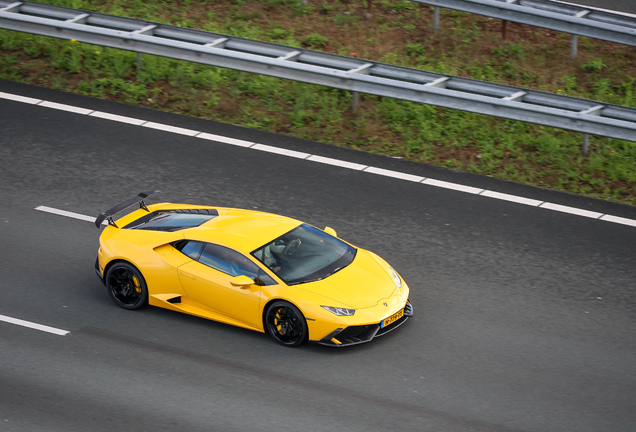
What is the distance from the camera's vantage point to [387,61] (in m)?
16.2

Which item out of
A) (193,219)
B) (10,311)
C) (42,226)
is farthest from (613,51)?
(10,311)

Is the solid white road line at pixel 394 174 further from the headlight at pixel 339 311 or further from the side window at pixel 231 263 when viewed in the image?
the headlight at pixel 339 311

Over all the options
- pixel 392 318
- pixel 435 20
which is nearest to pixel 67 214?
pixel 392 318

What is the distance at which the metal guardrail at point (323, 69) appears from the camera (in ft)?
45.5

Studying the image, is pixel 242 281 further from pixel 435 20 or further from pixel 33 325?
pixel 435 20

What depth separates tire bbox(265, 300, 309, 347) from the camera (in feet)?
31.2

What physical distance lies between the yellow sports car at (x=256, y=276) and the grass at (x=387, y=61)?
14.3ft

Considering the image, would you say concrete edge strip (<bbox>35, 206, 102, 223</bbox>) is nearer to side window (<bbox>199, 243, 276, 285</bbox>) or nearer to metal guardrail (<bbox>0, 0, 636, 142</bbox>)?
side window (<bbox>199, 243, 276, 285</bbox>)

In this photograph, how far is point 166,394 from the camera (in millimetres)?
8875

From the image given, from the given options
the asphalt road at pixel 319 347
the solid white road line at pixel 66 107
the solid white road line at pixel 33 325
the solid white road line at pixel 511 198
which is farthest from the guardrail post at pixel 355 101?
the solid white road line at pixel 33 325

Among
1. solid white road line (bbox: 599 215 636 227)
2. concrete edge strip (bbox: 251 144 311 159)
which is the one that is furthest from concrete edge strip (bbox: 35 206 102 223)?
solid white road line (bbox: 599 215 636 227)

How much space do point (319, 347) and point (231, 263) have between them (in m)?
1.36

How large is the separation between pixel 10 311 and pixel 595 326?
6856mm

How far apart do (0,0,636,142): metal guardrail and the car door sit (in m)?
5.69
